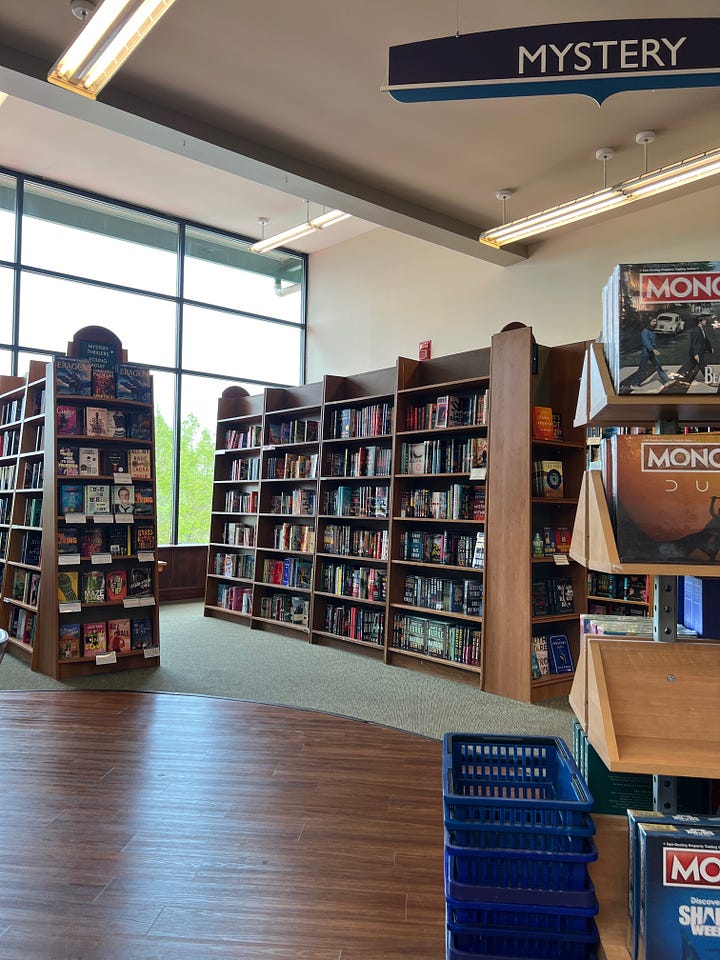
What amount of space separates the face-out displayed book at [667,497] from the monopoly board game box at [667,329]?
0.43 ft

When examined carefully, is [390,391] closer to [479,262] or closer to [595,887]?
[479,262]

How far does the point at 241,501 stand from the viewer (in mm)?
8094

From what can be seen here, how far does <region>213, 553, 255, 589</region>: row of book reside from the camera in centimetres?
768

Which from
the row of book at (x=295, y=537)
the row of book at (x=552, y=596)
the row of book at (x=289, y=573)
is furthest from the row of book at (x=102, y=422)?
the row of book at (x=552, y=596)

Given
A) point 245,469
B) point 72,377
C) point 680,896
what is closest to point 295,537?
point 245,469

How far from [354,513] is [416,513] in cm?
82

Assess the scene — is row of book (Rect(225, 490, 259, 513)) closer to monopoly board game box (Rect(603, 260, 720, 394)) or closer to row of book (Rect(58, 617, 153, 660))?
row of book (Rect(58, 617, 153, 660))

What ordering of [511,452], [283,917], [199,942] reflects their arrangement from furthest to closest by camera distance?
[511,452] → [283,917] → [199,942]

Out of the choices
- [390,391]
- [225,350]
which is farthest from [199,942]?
[225,350]

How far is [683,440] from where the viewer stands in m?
1.61

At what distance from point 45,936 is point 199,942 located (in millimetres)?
461

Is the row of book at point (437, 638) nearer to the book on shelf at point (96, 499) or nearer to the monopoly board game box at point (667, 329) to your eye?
the book on shelf at point (96, 499)

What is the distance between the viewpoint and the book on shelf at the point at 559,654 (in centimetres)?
487

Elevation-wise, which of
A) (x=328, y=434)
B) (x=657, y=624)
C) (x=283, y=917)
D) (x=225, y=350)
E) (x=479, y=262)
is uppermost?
(x=479, y=262)
